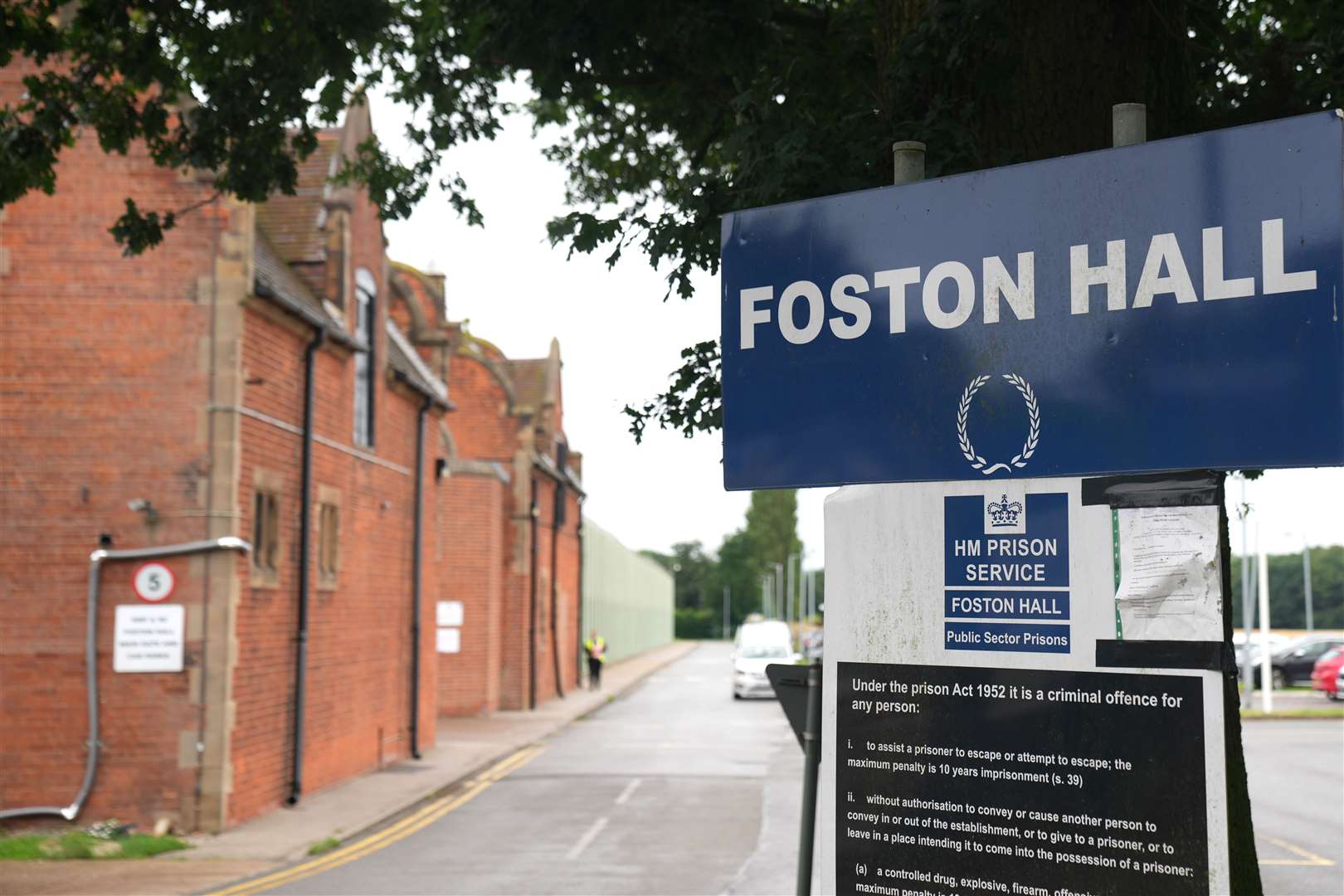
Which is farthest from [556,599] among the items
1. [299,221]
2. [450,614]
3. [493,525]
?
[299,221]

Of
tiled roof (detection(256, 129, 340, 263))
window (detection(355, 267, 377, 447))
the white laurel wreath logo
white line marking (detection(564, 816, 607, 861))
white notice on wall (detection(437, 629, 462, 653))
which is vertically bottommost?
white line marking (detection(564, 816, 607, 861))

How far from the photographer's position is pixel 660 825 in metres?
16.4

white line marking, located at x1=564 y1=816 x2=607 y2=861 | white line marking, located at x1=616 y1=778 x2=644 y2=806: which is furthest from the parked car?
white line marking, located at x1=564 y1=816 x2=607 y2=861

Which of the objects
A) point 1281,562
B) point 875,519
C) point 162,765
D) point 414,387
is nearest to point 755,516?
point 1281,562

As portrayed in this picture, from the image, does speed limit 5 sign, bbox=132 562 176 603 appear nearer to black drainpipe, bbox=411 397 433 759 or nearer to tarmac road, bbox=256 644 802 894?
tarmac road, bbox=256 644 802 894

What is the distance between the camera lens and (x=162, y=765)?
1581cm

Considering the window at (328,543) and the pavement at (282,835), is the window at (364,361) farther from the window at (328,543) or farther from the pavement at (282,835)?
the pavement at (282,835)

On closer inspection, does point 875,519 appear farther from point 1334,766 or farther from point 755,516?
point 755,516

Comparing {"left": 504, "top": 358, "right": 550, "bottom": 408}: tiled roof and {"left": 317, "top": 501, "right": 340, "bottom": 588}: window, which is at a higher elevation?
{"left": 504, "top": 358, "right": 550, "bottom": 408}: tiled roof

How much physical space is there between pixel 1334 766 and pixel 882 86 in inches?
775

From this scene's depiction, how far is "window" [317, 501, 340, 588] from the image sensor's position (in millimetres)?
20406

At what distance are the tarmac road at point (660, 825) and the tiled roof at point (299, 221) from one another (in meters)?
8.33

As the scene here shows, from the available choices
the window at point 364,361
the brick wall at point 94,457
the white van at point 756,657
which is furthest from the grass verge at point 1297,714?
the brick wall at point 94,457

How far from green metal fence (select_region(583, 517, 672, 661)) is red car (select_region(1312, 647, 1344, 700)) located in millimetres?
27386
